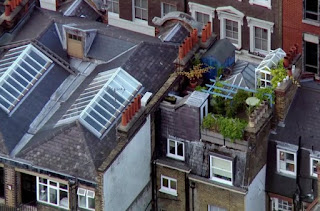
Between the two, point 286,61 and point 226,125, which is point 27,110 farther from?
point 286,61

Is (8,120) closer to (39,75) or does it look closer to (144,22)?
(39,75)

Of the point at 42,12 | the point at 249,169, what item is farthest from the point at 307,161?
the point at 42,12

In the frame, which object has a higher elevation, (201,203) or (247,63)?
(247,63)

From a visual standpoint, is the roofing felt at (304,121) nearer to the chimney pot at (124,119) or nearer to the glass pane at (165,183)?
the glass pane at (165,183)

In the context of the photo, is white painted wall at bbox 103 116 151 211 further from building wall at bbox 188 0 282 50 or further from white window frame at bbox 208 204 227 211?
building wall at bbox 188 0 282 50

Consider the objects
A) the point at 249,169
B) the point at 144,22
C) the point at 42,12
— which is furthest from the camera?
the point at 144,22

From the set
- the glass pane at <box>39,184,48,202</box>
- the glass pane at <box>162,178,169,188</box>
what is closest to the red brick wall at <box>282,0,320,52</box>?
the glass pane at <box>162,178,169,188</box>

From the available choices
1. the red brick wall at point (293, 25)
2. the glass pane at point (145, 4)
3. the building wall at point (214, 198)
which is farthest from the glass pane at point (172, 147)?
the glass pane at point (145, 4)
